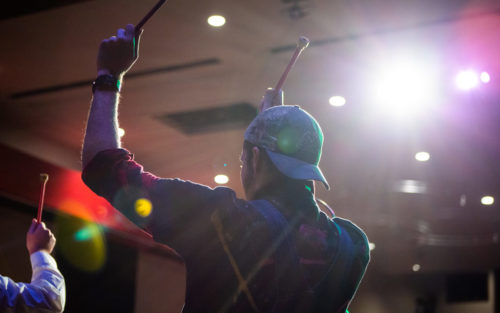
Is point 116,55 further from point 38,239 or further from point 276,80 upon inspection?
point 276,80

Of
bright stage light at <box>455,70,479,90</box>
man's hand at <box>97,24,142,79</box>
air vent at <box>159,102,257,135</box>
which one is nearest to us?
man's hand at <box>97,24,142,79</box>

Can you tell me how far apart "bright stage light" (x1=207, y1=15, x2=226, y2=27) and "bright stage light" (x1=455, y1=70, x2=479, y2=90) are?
188cm

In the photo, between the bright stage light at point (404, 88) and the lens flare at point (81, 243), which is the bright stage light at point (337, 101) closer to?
the bright stage light at point (404, 88)

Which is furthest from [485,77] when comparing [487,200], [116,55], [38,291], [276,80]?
[116,55]

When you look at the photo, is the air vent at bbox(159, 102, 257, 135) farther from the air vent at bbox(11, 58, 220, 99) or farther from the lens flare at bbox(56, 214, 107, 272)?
the lens flare at bbox(56, 214, 107, 272)

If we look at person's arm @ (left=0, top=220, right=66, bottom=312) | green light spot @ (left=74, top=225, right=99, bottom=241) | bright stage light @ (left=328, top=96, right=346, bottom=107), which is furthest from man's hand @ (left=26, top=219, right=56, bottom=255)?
green light spot @ (left=74, top=225, right=99, bottom=241)

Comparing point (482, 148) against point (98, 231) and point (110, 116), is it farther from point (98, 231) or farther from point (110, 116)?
point (110, 116)

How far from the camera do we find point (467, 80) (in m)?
4.76

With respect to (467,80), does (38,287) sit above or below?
below

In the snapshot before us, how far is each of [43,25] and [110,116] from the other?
3093mm

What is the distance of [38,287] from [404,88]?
127 inches

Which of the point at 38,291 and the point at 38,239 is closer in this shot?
the point at 38,291

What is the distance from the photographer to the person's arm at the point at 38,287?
2.48 m

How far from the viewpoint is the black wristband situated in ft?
4.37
